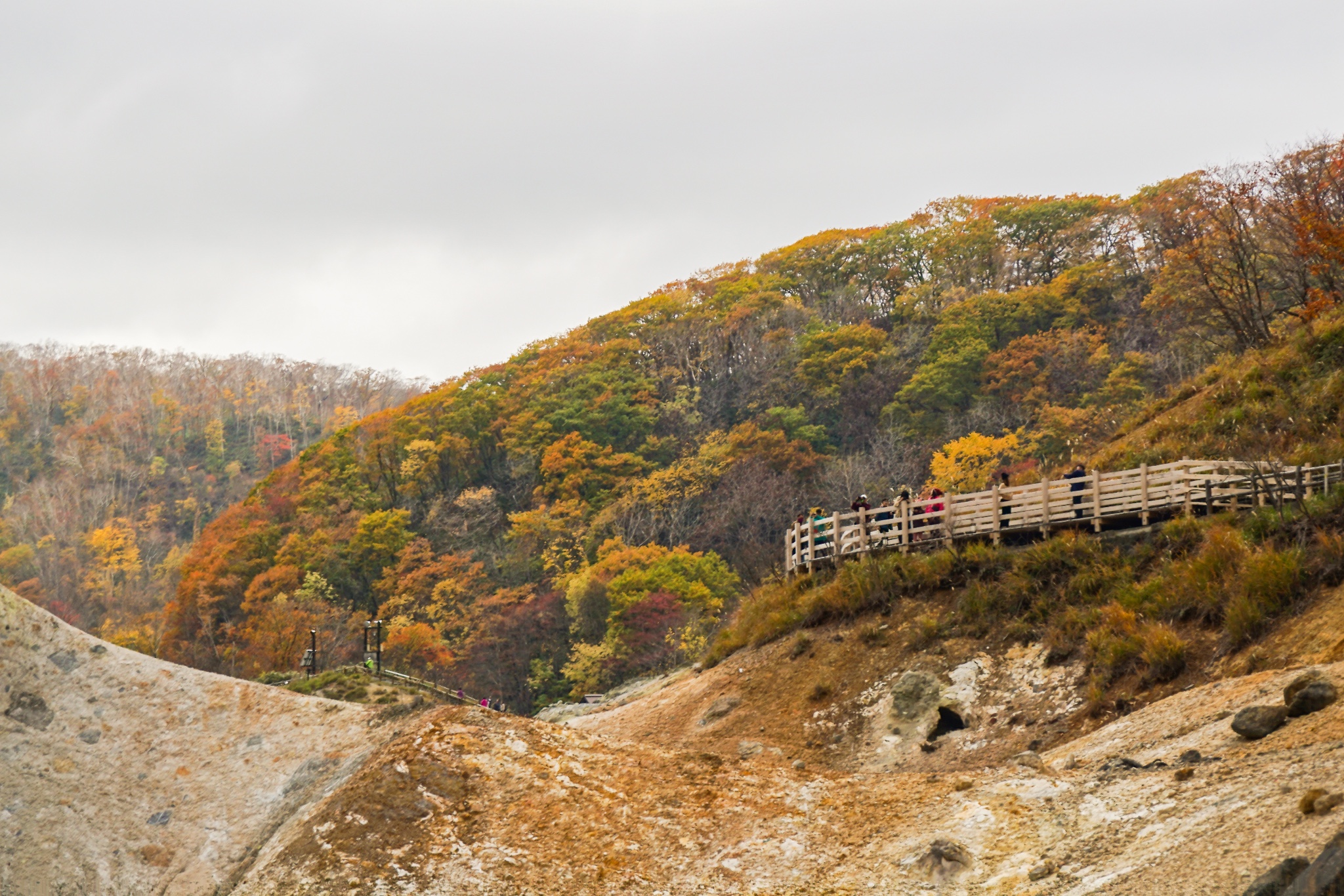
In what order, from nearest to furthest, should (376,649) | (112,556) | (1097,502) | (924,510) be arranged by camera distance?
(1097,502) → (924,510) → (376,649) → (112,556)

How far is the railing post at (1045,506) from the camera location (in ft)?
60.0

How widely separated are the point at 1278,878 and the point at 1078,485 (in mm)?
13394

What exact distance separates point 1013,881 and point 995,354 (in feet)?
167

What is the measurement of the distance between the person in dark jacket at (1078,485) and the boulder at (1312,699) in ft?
28.4

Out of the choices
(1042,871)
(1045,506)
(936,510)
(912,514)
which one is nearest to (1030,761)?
(1042,871)

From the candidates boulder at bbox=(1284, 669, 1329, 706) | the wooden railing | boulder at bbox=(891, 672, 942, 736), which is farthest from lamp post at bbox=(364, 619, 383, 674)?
boulder at bbox=(1284, 669, 1329, 706)

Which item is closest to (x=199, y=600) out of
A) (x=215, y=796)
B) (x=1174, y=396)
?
(x=1174, y=396)

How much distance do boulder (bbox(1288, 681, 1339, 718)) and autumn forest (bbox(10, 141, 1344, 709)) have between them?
86.0 ft

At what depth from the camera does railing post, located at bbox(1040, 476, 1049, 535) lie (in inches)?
720

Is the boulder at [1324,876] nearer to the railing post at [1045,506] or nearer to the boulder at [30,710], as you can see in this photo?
the boulder at [30,710]

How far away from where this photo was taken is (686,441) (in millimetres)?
64562

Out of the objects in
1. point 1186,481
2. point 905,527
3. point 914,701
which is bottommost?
point 914,701

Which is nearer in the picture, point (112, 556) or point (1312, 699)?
point (1312, 699)

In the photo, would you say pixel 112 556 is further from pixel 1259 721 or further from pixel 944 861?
pixel 1259 721
